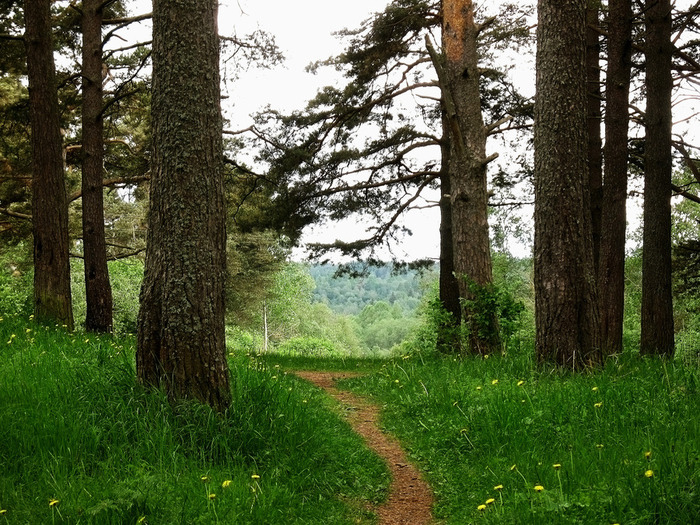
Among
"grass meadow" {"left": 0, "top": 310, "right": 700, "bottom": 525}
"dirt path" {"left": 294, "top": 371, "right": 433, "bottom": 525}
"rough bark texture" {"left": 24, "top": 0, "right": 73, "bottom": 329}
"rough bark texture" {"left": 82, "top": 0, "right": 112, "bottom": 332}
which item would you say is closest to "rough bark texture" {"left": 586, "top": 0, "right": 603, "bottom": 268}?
"grass meadow" {"left": 0, "top": 310, "right": 700, "bottom": 525}

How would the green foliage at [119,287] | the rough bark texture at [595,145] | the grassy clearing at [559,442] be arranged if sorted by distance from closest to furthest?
the grassy clearing at [559,442] → the rough bark texture at [595,145] → the green foliage at [119,287]

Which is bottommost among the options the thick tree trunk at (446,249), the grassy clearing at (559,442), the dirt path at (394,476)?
the dirt path at (394,476)

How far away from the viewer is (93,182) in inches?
443

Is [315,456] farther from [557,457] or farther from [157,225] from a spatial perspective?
[157,225]

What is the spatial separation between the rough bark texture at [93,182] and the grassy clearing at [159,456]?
5.74 metres

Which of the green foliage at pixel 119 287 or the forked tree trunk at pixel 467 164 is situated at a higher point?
the forked tree trunk at pixel 467 164

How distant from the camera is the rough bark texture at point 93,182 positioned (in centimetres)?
1106

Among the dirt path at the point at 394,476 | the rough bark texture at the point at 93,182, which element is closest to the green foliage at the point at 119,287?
the rough bark texture at the point at 93,182

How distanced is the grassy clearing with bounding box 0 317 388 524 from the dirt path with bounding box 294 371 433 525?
0.14 meters

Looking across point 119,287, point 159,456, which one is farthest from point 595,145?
point 119,287

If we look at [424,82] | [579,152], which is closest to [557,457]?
[579,152]

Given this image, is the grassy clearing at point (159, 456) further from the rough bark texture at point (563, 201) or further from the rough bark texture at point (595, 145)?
the rough bark texture at point (595, 145)

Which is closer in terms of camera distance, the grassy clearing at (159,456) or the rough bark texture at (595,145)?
the grassy clearing at (159,456)

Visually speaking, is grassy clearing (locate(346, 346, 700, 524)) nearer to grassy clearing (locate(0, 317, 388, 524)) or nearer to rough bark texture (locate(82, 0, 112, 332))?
grassy clearing (locate(0, 317, 388, 524))
